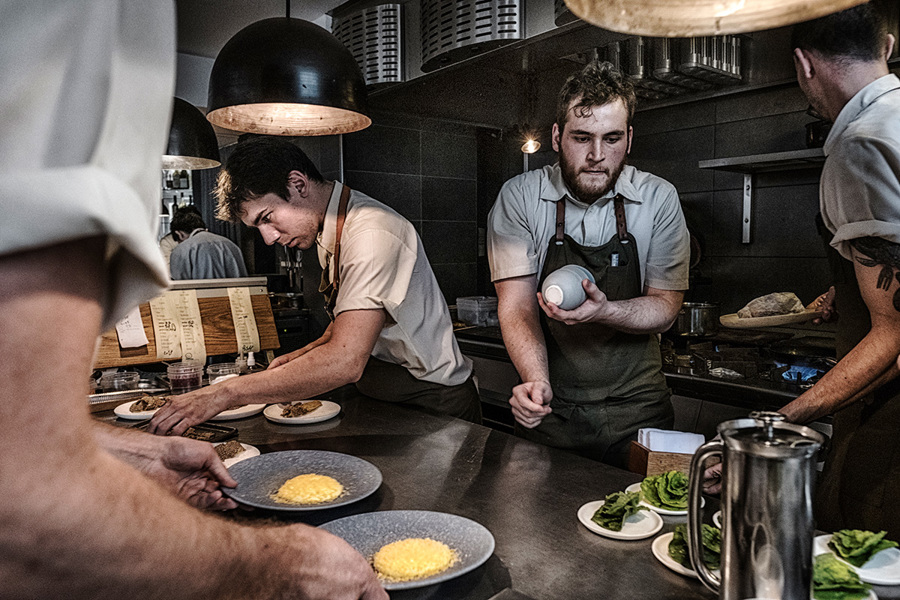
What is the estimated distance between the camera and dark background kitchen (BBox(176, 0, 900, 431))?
3193 millimetres

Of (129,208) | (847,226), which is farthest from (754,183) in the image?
(129,208)

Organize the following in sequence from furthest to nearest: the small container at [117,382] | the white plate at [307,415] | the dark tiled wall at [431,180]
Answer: the dark tiled wall at [431,180], the small container at [117,382], the white plate at [307,415]

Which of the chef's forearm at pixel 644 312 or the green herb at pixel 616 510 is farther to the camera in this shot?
the chef's forearm at pixel 644 312

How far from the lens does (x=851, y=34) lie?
5.47ft

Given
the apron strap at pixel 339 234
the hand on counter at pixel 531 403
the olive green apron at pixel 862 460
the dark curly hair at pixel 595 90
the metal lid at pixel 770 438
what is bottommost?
the olive green apron at pixel 862 460

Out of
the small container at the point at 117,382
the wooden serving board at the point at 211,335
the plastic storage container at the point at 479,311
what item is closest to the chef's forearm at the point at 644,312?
the wooden serving board at the point at 211,335

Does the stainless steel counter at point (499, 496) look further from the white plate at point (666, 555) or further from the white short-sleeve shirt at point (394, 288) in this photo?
the white short-sleeve shirt at point (394, 288)

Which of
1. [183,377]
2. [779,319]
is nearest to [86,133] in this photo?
[183,377]

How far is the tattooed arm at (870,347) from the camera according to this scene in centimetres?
156

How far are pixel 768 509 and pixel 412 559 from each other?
1.80 ft

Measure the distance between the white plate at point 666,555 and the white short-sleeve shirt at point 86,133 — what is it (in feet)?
2.94

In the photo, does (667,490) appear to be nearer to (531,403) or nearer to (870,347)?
(531,403)

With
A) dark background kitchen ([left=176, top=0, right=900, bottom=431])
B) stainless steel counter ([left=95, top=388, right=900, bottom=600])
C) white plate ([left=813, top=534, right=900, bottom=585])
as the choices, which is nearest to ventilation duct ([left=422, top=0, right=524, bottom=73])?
dark background kitchen ([left=176, top=0, right=900, bottom=431])

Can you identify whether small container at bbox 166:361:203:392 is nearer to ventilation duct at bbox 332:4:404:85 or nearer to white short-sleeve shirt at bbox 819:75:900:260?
ventilation duct at bbox 332:4:404:85
